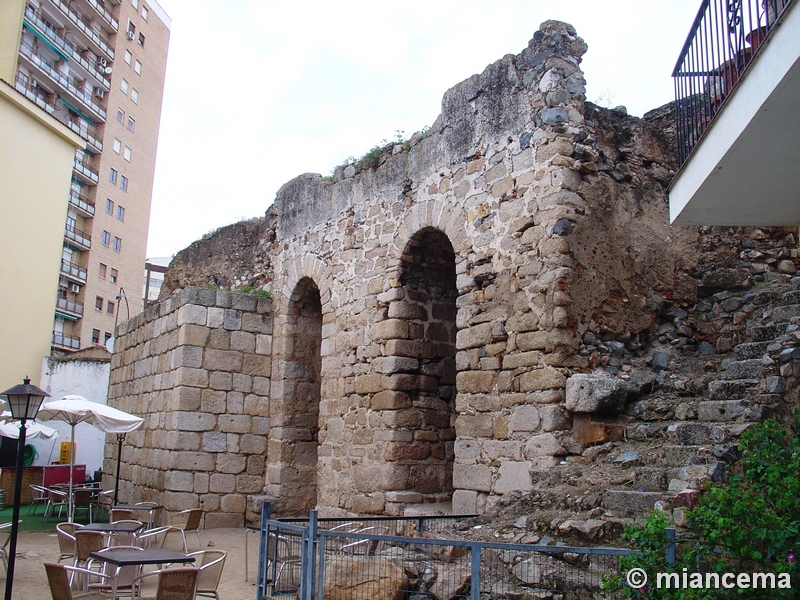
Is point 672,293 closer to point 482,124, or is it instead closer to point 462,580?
point 482,124

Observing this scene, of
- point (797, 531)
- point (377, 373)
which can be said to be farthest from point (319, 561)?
point (377, 373)

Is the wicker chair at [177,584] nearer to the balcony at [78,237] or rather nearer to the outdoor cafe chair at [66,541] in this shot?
the outdoor cafe chair at [66,541]

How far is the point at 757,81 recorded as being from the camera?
4.11 meters

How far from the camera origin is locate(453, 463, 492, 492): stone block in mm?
6609

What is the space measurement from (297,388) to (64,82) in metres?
29.8

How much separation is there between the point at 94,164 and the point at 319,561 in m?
35.1

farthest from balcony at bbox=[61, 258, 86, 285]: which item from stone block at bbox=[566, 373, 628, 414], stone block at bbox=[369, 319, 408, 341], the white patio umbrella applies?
stone block at bbox=[566, 373, 628, 414]

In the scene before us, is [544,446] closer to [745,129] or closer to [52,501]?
[745,129]

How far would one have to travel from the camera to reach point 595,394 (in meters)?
5.81

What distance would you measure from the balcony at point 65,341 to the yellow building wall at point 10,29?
434 inches

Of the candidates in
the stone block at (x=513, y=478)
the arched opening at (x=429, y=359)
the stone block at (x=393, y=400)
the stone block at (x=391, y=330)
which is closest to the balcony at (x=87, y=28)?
the arched opening at (x=429, y=359)

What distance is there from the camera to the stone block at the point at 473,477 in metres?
6.61

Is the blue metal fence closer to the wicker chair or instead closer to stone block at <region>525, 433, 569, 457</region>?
the wicker chair

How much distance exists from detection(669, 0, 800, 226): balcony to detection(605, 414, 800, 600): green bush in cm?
189
